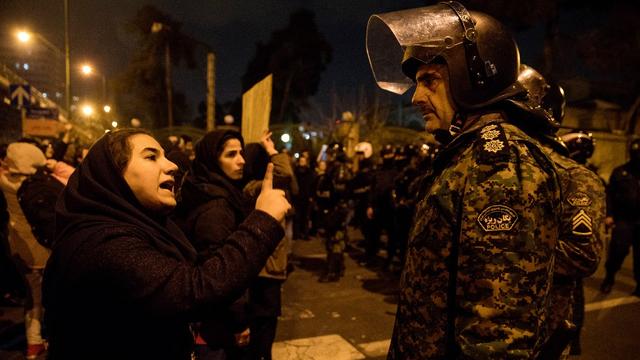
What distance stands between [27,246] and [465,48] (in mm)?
4494

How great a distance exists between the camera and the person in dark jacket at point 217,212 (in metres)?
2.63

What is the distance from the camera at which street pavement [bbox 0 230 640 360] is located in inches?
174

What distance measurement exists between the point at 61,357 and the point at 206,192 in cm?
146

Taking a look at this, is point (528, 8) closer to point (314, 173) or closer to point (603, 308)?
point (314, 173)

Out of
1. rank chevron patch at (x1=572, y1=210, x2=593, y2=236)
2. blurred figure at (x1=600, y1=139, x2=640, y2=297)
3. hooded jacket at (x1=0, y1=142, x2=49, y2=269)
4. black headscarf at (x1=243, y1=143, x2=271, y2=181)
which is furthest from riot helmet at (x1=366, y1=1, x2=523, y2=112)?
blurred figure at (x1=600, y1=139, x2=640, y2=297)

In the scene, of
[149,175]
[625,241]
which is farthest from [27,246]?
[625,241]

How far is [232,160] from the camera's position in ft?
10.4

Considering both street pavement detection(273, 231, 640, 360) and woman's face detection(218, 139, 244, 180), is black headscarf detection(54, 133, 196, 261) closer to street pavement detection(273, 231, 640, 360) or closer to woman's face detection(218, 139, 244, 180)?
woman's face detection(218, 139, 244, 180)

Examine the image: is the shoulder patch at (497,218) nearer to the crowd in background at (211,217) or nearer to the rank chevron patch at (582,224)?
the crowd in background at (211,217)

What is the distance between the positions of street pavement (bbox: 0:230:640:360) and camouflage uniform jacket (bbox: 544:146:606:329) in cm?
246

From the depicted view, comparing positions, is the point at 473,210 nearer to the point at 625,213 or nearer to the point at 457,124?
the point at 457,124

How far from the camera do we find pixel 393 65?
2.51m

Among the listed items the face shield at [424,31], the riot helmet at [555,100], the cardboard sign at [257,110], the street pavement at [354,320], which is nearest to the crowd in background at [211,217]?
the cardboard sign at [257,110]

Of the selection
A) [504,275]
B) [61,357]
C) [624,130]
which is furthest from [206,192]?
[624,130]
